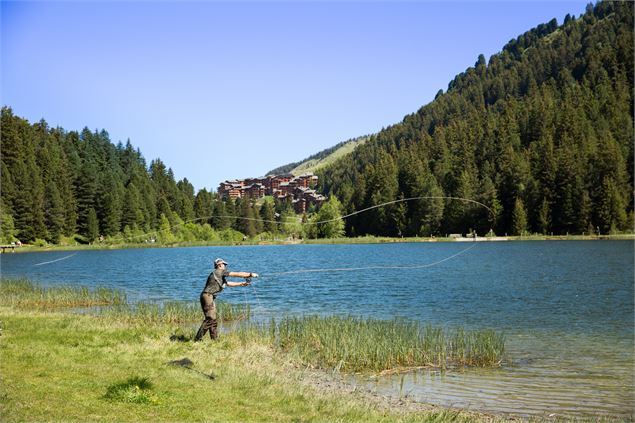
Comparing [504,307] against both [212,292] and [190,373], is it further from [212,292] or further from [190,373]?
[190,373]

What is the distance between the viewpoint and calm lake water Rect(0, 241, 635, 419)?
532 inches

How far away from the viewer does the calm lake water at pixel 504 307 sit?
13.5m

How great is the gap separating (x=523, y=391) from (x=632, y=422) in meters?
2.51

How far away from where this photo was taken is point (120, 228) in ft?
374

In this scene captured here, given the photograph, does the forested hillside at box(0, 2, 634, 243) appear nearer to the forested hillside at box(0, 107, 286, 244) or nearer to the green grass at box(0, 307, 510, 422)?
the forested hillside at box(0, 107, 286, 244)

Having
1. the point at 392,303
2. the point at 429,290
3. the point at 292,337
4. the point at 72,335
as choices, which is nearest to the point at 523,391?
the point at 292,337

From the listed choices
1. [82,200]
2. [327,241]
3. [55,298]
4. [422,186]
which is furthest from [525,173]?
[55,298]

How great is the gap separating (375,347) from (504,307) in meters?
14.0

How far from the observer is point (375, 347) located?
15.9m

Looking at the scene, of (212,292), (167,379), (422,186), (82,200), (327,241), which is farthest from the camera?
(422,186)

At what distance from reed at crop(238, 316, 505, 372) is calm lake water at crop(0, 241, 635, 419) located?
2.45ft

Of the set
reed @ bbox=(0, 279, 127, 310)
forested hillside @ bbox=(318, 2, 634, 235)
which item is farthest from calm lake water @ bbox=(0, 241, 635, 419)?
forested hillside @ bbox=(318, 2, 634, 235)

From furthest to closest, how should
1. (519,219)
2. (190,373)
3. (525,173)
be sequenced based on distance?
(525,173), (519,219), (190,373)

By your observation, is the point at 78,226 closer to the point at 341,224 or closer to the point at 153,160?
the point at 341,224
